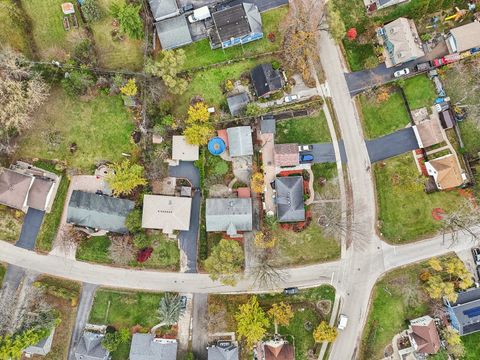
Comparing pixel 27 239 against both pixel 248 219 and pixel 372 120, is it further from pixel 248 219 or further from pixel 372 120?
pixel 372 120

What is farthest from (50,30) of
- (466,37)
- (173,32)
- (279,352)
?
(466,37)

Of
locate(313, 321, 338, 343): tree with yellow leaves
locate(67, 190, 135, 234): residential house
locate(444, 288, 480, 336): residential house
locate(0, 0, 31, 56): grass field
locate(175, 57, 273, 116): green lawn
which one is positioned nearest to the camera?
locate(313, 321, 338, 343): tree with yellow leaves

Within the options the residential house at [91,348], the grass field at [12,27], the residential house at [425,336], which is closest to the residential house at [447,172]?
the residential house at [425,336]

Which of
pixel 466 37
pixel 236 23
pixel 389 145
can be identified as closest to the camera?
pixel 236 23

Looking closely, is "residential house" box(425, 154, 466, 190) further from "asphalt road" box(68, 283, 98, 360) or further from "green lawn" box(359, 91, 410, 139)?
"asphalt road" box(68, 283, 98, 360)

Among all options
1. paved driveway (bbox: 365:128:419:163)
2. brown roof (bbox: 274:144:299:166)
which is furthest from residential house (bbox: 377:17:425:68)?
brown roof (bbox: 274:144:299:166)

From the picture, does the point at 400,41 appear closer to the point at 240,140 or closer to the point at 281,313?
the point at 240,140
